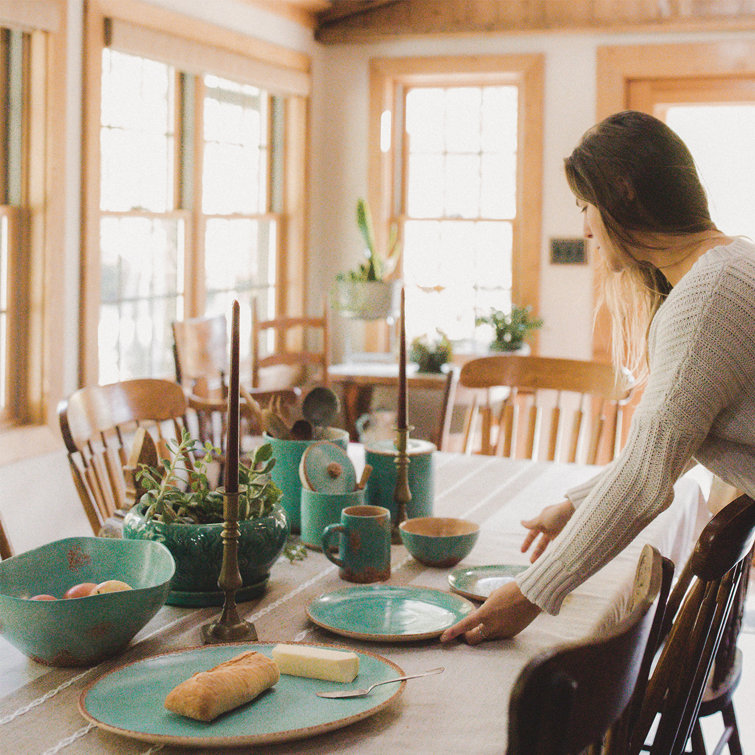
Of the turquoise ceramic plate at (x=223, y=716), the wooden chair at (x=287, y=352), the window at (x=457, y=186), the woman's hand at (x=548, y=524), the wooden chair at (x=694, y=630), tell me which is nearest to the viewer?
the turquoise ceramic plate at (x=223, y=716)

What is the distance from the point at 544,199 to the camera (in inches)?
201

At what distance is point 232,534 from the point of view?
50.1 inches

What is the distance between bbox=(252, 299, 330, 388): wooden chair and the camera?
4.57m

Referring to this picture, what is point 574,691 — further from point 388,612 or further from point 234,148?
point 234,148

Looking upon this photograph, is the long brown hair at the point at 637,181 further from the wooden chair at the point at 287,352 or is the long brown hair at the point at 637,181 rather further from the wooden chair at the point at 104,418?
the wooden chair at the point at 287,352

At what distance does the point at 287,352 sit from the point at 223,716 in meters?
3.98

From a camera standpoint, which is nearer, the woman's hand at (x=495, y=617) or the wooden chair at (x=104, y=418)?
the woman's hand at (x=495, y=617)

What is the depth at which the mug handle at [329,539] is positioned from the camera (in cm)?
154

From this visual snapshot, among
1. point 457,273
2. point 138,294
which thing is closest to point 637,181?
point 138,294

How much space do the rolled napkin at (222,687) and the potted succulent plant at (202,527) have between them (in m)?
0.32

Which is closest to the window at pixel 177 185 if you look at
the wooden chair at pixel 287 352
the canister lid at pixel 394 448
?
the wooden chair at pixel 287 352

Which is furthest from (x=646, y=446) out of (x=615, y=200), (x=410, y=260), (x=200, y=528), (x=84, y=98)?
(x=410, y=260)

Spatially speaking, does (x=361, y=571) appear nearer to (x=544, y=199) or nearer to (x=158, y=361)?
(x=158, y=361)

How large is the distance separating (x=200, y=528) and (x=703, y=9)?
13.8ft
